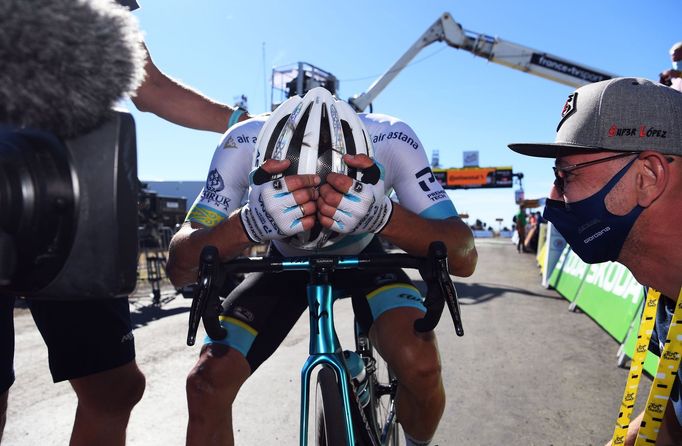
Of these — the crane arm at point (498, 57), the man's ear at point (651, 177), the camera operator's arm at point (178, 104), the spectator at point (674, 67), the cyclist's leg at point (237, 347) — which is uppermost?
the crane arm at point (498, 57)

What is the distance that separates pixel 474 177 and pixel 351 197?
48245 mm

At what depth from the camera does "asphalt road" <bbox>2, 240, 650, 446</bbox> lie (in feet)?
10.6

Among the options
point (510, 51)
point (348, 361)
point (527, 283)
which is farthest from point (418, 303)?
point (510, 51)

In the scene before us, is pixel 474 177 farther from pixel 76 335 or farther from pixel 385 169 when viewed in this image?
pixel 76 335

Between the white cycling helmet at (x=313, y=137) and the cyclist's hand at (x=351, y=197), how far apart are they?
4 cm

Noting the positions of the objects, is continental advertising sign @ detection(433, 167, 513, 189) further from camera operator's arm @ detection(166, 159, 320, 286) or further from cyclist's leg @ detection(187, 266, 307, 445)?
camera operator's arm @ detection(166, 159, 320, 286)

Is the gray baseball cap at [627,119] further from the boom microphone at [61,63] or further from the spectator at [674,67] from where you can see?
the spectator at [674,67]

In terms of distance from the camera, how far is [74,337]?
6.47 ft

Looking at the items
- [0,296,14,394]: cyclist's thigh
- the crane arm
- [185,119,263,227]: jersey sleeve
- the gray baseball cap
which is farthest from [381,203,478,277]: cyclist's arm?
the crane arm

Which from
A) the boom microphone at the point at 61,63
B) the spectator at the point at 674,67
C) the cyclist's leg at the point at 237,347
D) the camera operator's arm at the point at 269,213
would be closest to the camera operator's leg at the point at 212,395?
the cyclist's leg at the point at 237,347

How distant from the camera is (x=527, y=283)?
11438 millimetres

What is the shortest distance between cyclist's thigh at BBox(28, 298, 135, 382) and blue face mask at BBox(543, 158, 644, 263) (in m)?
2.12

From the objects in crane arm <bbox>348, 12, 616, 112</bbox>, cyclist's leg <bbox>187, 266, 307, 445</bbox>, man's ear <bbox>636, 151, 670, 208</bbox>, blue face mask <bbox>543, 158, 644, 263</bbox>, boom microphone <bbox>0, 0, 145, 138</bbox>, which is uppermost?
crane arm <bbox>348, 12, 616, 112</bbox>

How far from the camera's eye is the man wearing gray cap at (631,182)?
1.75 metres
